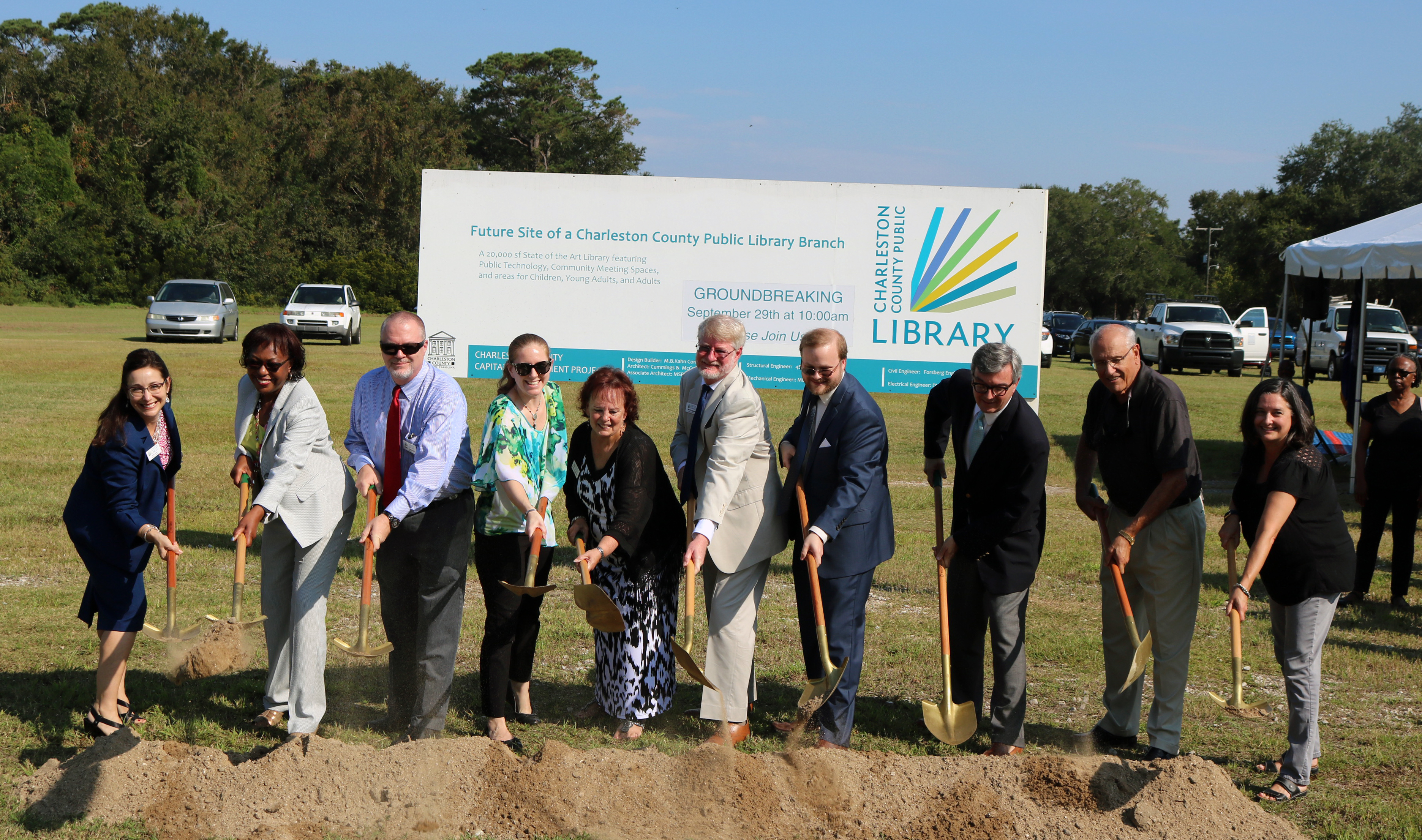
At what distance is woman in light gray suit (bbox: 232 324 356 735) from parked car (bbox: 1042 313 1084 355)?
119 ft

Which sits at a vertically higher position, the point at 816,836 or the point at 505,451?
the point at 505,451

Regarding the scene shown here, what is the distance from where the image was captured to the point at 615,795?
444 centimetres

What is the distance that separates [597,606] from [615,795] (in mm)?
810

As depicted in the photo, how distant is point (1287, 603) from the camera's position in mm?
4676

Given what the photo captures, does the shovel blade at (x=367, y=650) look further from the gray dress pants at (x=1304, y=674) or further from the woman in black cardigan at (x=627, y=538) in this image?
the gray dress pants at (x=1304, y=674)

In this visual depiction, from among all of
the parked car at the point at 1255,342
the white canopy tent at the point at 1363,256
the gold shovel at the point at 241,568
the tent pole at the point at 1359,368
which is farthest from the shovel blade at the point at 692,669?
the parked car at the point at 1255,342

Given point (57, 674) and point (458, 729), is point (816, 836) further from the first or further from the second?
point (57, 674)

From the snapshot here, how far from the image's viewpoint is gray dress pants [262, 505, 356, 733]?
479 centimetres

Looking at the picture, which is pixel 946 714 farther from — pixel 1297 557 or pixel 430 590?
pixel 430 590

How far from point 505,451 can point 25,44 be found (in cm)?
7589

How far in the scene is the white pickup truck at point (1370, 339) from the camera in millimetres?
25859

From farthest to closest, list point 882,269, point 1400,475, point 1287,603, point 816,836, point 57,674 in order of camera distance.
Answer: point 882,269 → point 1400,475 → point 57,674 → point 1287,603 → point 816,836

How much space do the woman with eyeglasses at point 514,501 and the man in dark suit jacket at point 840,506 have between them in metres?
1.17

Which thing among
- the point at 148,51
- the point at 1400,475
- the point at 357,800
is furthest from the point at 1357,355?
the point at 148,51
